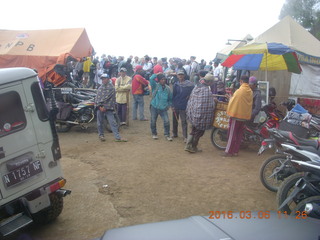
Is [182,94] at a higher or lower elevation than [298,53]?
lower

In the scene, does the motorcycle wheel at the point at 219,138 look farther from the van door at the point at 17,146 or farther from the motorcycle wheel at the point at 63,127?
the van door at the point at 17,146

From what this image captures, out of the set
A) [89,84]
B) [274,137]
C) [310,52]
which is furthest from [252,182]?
[89,84]

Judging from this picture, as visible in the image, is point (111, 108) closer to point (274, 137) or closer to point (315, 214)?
point (274, 137)

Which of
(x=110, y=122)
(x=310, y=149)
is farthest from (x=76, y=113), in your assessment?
(x=310, y=149)

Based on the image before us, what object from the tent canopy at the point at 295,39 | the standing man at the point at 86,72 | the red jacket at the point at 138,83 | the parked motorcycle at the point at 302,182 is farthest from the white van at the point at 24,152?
the standing man at the point at 86,72

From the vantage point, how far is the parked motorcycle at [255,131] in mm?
6879

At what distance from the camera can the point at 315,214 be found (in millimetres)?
2916

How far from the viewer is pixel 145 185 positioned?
5.14 meters

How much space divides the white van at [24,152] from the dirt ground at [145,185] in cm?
61

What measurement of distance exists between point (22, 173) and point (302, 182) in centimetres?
335

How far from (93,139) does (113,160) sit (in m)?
1.97

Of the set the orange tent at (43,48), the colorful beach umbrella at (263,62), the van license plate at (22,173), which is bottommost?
the van license plate at (22,173)

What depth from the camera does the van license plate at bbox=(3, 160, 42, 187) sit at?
3.25m

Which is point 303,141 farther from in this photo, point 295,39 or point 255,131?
point 295,39
